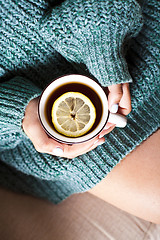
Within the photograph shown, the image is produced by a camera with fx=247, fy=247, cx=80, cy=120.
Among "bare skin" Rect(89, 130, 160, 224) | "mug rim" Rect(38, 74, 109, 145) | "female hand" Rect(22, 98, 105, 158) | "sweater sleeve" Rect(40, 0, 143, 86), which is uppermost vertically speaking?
"sweater sleeve" Rect(40, 0, 143, 86)

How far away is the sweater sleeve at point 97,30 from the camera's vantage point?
59cm

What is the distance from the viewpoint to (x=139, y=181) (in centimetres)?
68

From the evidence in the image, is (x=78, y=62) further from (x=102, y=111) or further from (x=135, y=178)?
(x=135, y=178)

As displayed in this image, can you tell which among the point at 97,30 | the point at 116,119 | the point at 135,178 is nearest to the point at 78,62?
the point at 97,30

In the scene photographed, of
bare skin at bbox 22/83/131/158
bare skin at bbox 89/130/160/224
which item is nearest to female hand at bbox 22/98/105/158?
bare skin at bbox 22/83/131/158

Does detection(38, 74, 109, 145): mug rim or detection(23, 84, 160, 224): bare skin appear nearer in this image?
detection(38, 74, 109, 145): mug rim

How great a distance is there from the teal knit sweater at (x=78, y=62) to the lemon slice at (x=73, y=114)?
0.28 ft

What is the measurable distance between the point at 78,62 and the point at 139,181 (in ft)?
1.21

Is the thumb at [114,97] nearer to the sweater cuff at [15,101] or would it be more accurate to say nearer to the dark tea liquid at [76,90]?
the dark tea liquid at [76,90]

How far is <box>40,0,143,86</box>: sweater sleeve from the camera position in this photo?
59cm

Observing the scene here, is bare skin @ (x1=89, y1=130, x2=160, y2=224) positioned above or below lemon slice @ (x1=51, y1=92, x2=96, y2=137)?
below

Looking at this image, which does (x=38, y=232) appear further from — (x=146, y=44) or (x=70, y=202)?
(x=146, y=44)

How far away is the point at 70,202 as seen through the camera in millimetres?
911

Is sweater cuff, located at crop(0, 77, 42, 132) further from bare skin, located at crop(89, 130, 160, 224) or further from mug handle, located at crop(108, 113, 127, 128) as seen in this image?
bare skin, located at crop(89, 130, 160, 224)
